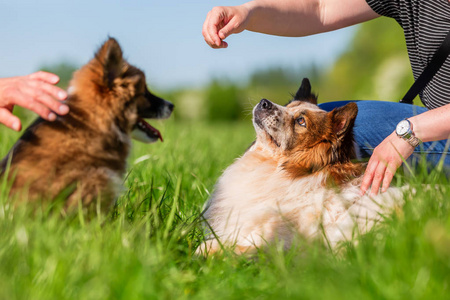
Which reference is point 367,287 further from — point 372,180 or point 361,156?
point 361,156

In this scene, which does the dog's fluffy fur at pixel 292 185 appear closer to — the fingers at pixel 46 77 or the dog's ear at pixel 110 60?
the dog's ear at pixel 110 60

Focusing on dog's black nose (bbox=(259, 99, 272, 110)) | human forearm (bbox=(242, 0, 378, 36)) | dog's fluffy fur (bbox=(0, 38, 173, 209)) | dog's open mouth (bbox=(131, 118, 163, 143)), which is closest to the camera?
dog's fluffy fur (bbox=(0, 38, 173, 209))

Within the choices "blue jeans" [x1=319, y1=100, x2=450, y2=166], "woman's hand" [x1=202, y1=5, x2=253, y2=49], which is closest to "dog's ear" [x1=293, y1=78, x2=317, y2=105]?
"blue jeans" [x1=319, y1=100, x2=450, y2=166]

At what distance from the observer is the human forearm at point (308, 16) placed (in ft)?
12.0

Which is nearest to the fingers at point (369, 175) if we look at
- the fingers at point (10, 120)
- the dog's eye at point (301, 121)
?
the dog's eye at point (301, 121)

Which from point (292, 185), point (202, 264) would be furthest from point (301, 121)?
point (202, 264)

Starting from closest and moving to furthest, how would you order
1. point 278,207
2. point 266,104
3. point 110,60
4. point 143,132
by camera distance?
point 110,60 < point 143,132 < point 278,207 < point 266,104

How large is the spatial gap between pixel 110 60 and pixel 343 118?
1501mm

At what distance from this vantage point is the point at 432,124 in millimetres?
2744

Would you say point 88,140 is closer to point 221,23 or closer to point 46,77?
point 46,77

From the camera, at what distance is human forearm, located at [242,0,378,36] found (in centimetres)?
365

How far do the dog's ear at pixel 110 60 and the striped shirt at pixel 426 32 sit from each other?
2.39 metres

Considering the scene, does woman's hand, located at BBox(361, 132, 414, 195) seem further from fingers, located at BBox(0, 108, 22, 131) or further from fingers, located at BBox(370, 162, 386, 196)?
fingers, located at BBox(0, 108, 22, 131)

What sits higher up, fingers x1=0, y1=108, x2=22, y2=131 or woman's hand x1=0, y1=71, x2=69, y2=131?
woman's hand x1=0, y1=71, x2=69, y2=131
